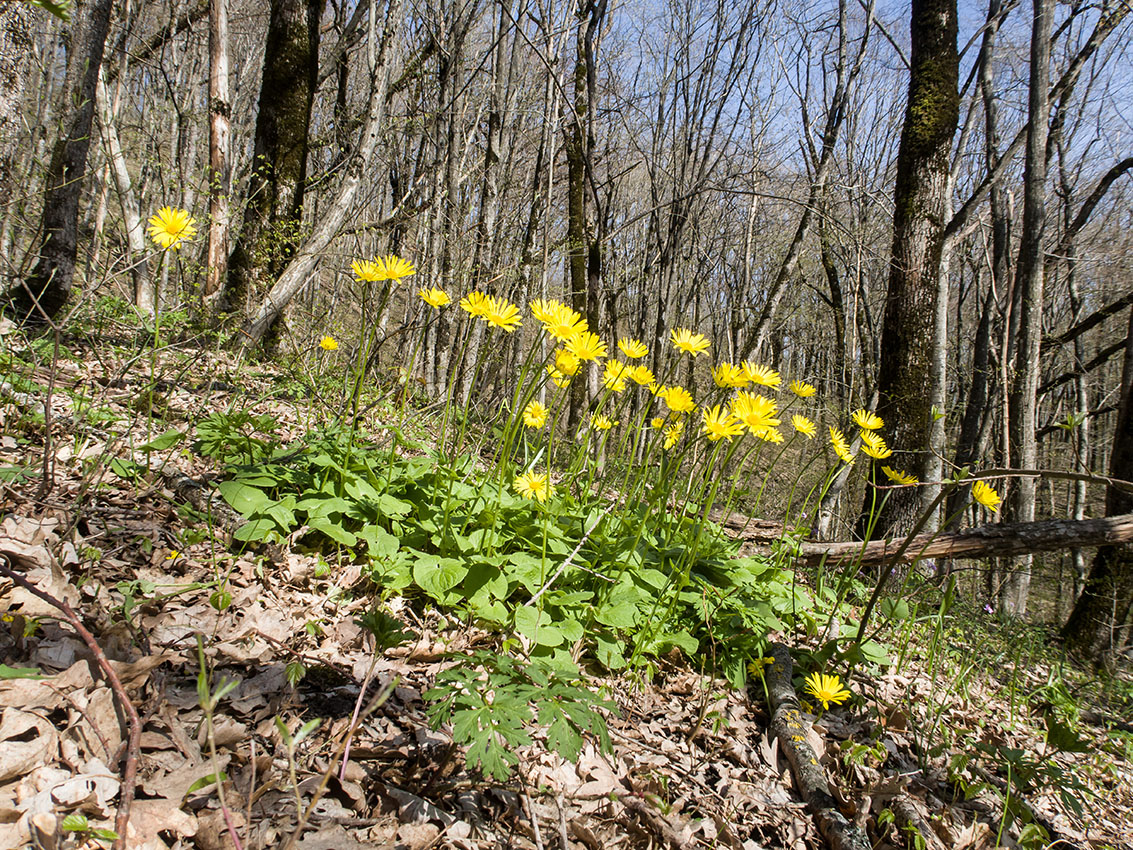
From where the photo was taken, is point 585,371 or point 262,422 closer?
point 262,422

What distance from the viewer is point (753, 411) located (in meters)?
2.12

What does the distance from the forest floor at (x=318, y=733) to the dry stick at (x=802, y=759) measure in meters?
0.05

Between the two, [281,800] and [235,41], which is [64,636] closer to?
[281,800]

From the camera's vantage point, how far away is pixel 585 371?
650cm

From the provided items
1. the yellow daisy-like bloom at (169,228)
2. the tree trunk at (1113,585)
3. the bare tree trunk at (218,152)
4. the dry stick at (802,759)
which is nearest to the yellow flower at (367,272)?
the yellow daisy-like bloom at (169,228)

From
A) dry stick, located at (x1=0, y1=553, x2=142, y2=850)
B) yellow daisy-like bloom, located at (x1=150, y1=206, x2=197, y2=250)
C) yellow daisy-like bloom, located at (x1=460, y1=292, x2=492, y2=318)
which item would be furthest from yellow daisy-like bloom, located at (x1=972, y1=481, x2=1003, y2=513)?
yellow daisy-like bloom, located at (x1=150, y1=206, x2=197, y2=250)

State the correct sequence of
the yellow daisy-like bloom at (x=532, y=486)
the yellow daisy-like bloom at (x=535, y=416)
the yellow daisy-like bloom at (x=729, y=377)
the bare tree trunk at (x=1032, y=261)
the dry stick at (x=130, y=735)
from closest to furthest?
the dry stick at (x=130, y=735)
the yellow daisy-like bloom at (x=729, y=377)
the yellow daisy-like bloom at (x=532, y=486)
the yellow daisy-like bloom at (x=535, y=416)
the bare tree trunk at (x=1032, y=261)

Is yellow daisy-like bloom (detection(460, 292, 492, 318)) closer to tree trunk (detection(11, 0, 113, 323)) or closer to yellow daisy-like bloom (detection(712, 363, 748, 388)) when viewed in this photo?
yellow daisy-like bloom (detection(712, 363, 748, 388))

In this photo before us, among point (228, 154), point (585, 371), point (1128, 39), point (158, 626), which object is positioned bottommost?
point (158, 626)

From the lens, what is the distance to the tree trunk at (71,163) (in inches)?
154

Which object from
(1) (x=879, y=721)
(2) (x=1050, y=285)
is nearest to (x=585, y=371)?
(1) (x=879, y=721)

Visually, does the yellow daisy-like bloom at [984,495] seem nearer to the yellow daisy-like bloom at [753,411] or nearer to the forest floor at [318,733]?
the forest floor at [318,733]

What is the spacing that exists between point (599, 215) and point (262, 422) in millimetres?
5274

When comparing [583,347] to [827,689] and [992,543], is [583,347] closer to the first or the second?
[827,689]
